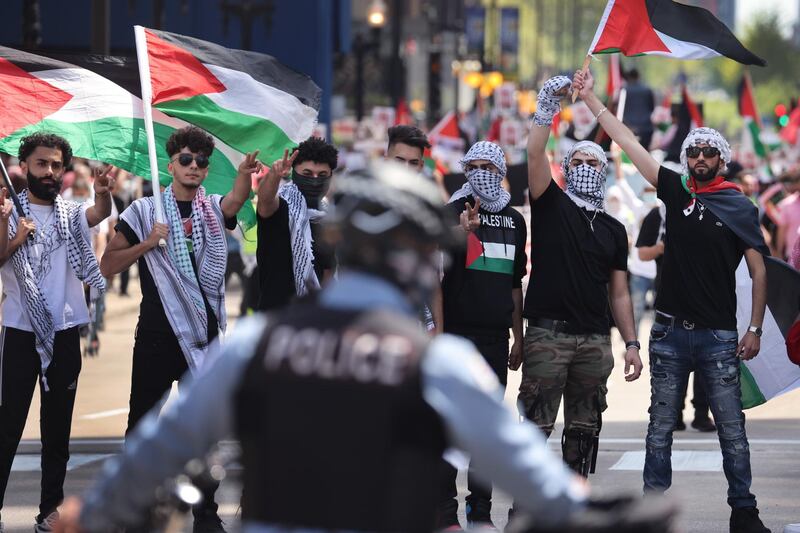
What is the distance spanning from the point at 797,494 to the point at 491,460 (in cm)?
656

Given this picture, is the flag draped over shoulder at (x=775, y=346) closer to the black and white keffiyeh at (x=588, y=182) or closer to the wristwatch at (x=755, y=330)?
the wristwatch at (x=755, y=330)

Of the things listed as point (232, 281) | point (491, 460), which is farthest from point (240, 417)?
point (232, 281)

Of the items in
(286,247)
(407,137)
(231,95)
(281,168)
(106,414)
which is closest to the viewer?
(281,168)

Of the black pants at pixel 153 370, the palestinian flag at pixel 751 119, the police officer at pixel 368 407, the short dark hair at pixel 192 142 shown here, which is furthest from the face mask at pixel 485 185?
the palestinian flag at pixel 751 119

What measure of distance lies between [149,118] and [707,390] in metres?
3.16

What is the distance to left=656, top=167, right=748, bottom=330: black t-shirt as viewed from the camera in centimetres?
815

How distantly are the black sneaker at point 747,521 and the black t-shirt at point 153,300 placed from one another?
2.75 m

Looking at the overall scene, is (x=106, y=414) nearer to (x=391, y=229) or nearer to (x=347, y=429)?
(x=391, y=229)

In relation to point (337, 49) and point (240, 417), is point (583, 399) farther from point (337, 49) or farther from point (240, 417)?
point (337, 49)

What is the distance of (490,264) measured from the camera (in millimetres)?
8227

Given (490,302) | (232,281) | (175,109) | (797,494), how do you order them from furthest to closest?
(232,281) < (797,494) < (175,109) < (490,302)

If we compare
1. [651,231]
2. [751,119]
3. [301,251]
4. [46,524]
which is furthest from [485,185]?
[751,119]

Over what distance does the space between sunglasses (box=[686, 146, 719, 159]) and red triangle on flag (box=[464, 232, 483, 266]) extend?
117 cm

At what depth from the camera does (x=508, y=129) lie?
3384 centimetres
